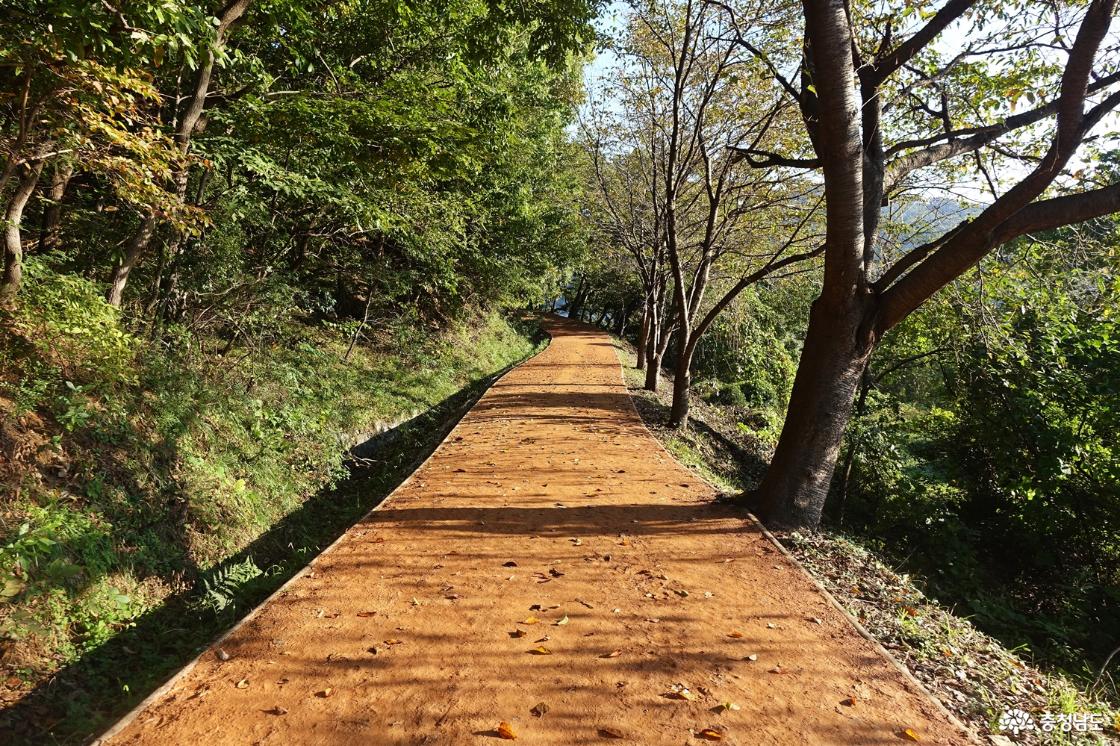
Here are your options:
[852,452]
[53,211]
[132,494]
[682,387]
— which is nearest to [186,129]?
[53,211]

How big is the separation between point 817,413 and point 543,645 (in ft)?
12.0

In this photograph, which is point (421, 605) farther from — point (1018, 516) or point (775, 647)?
point (1018, 516)

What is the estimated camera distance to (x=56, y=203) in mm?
6273

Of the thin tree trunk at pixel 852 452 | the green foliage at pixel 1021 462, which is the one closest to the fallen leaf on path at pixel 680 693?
the green foliage at pixel 1021 462

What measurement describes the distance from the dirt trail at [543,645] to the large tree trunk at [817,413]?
583 millimetres

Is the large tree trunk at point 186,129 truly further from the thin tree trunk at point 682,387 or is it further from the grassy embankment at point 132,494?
the thin tree trunk at point 682,387

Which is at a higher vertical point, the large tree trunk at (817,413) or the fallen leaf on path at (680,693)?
the large tree trunk at (817,413)

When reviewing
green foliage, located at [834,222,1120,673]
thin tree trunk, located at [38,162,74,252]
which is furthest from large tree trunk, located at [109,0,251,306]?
green foliage, located at [834,222,1120,673]

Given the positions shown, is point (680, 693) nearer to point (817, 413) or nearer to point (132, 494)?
point (817, 413)

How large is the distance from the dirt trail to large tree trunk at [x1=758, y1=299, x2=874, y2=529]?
0.58 metres

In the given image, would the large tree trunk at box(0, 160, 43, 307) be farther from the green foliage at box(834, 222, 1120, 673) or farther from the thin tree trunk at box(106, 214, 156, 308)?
the green foliage at box(834, 222, 1120, 673)

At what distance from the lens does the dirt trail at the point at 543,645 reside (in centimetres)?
290

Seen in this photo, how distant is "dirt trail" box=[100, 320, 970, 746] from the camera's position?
2.90 meters

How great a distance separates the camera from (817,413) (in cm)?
569
